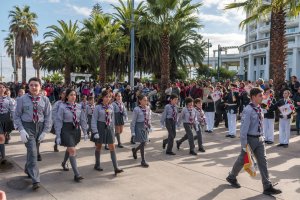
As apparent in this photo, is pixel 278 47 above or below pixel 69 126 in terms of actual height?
above

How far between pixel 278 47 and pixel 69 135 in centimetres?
1113

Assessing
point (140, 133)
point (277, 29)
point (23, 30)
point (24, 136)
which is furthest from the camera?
point (23, 30)

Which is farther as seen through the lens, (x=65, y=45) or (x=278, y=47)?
(x=65, y=45)

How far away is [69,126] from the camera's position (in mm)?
6078

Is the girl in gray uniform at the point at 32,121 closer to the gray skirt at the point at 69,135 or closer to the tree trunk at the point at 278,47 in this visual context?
the gray skirt at the point at 69,135

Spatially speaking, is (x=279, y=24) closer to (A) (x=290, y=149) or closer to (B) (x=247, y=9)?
(B) (x=247, y=9)

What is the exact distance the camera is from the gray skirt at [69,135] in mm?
5953

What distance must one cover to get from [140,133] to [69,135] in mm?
1767

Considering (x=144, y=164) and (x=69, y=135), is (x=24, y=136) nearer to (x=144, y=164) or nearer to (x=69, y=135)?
(x=69, y=135)

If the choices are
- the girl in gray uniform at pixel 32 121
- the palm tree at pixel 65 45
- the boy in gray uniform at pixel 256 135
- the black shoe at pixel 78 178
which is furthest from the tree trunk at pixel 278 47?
the palm tree at pixel 65 45

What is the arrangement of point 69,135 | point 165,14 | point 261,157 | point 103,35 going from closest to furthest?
point 261,157, point 69,135, point 165,14, point 103,35

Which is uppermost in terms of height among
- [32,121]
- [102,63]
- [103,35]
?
[103,35]

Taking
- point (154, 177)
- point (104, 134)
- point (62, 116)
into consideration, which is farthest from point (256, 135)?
point (62, 116)

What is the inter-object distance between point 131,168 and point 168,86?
12.1 m
